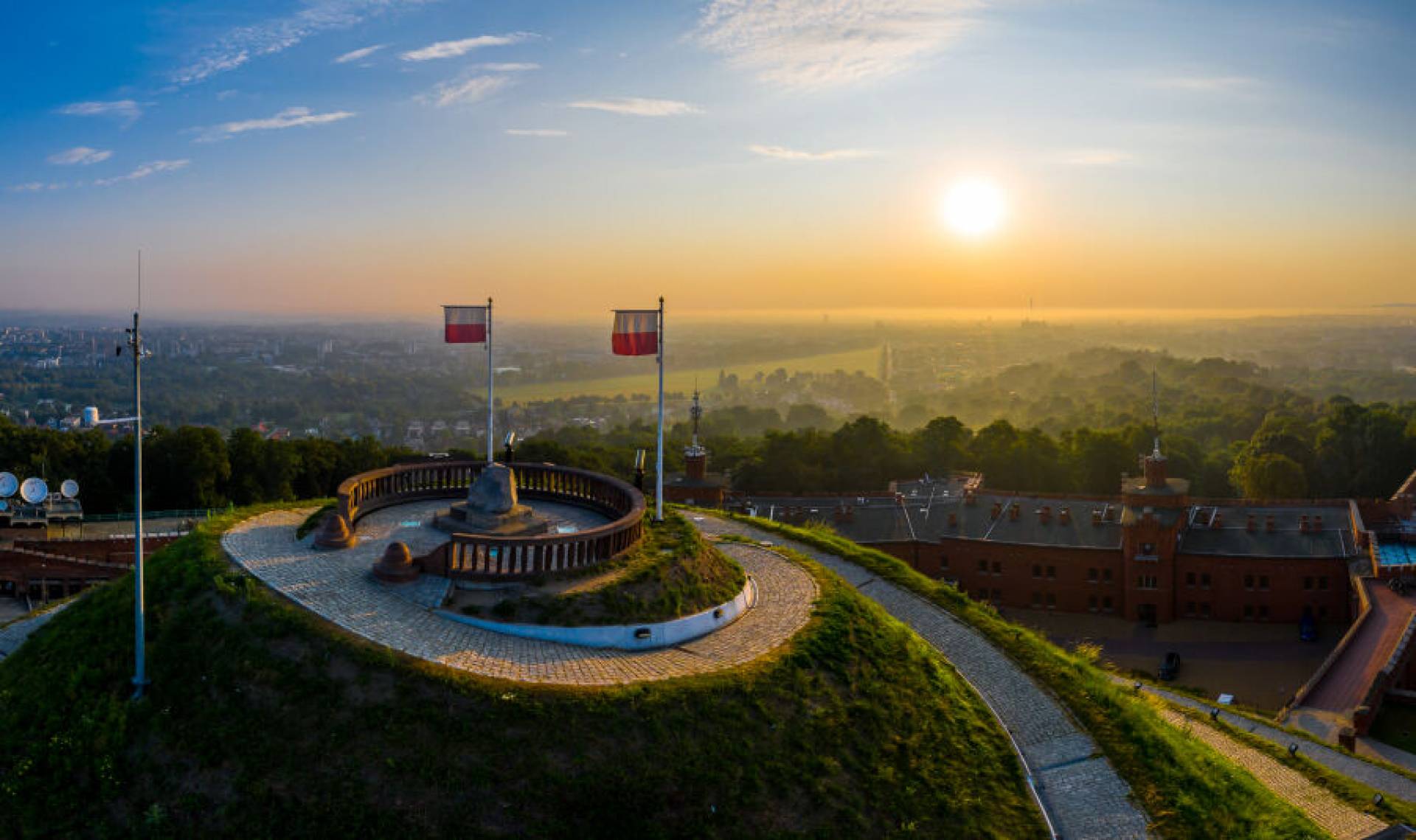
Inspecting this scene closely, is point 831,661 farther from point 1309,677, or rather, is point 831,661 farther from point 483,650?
point 1309,677

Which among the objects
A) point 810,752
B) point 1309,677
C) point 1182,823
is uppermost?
point 810,752

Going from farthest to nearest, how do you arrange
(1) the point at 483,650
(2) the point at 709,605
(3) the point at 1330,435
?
(3) the point at 1330,435, (2) the point at 709,605, (1) the point at 483,650

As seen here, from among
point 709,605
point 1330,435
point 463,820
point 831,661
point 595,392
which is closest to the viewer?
point 463,820

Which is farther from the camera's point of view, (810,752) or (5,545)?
(5,545)

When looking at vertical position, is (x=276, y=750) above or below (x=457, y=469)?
below

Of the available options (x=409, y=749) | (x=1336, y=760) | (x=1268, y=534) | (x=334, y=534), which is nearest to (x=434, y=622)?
(x=409, y=749)

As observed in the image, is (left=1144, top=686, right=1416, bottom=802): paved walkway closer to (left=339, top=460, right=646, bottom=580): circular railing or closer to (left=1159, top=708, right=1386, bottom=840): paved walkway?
(left=1159, top=708, right=1386, bottom=840): paved walkway

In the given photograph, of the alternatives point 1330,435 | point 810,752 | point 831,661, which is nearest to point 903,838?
point 810,752
